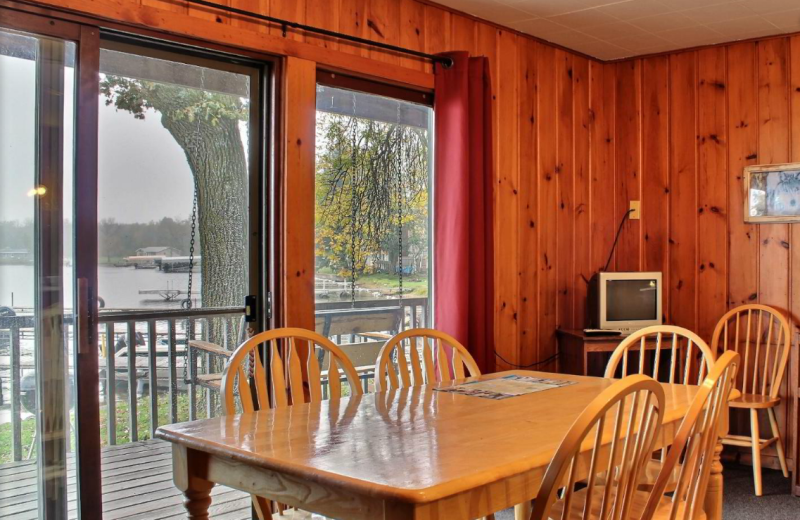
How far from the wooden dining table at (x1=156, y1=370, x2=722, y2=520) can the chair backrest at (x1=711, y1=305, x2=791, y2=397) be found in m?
2.03

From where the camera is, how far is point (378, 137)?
3553mm

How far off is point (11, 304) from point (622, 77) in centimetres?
360

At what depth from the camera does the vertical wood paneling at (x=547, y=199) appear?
4262mm

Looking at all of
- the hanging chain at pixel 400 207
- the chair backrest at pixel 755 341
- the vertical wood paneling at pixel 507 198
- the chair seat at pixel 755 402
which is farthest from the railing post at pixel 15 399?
the chair backrest at pixel 755 341

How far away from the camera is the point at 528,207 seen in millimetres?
4180

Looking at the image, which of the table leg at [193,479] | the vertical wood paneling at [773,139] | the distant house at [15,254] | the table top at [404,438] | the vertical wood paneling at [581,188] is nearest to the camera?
the table top at [404,438]

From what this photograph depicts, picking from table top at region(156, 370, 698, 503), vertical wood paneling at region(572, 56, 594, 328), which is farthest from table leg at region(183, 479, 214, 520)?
vertical wood paneling at region(572, 56, 594, 328)

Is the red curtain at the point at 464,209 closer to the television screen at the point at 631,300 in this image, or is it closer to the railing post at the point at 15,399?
the television screen at the point at 631,300

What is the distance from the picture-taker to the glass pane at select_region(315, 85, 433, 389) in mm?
3354

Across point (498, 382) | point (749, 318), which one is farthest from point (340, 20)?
point (749, 318)

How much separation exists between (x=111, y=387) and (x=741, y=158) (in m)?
3.44

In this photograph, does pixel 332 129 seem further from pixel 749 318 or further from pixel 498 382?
pixel 749 318

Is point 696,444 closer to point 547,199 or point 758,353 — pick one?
point 547,199

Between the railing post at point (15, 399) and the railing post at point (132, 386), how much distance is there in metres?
0.44
